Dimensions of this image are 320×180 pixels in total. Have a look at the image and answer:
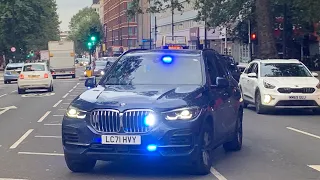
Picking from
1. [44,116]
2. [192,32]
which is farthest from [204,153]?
[192,32]

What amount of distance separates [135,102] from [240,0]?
1360 inches

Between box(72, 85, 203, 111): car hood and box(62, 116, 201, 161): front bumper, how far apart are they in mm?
269

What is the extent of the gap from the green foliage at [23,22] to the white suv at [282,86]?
51049 mm

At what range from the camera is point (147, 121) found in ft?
28.6

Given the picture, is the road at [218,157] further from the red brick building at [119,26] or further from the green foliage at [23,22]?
the red brick building at [119,26]

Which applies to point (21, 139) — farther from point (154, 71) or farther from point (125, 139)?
point (125, 139)

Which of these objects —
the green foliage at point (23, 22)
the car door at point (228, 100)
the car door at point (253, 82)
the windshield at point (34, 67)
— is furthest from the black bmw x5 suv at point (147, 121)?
the green foliage at point (23, 22)

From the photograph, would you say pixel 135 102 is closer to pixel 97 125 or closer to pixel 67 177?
pixel 97 125

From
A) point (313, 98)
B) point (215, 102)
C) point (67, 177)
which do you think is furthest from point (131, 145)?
point (313, 98)

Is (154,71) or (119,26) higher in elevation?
(119,26)

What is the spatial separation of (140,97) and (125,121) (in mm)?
467

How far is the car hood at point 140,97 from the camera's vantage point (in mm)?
8812

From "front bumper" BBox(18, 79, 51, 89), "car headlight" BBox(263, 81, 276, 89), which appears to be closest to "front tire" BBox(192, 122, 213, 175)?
"car headlight" BBox(263, 81, 276, 89)

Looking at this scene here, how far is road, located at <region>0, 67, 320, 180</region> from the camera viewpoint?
9344mm
